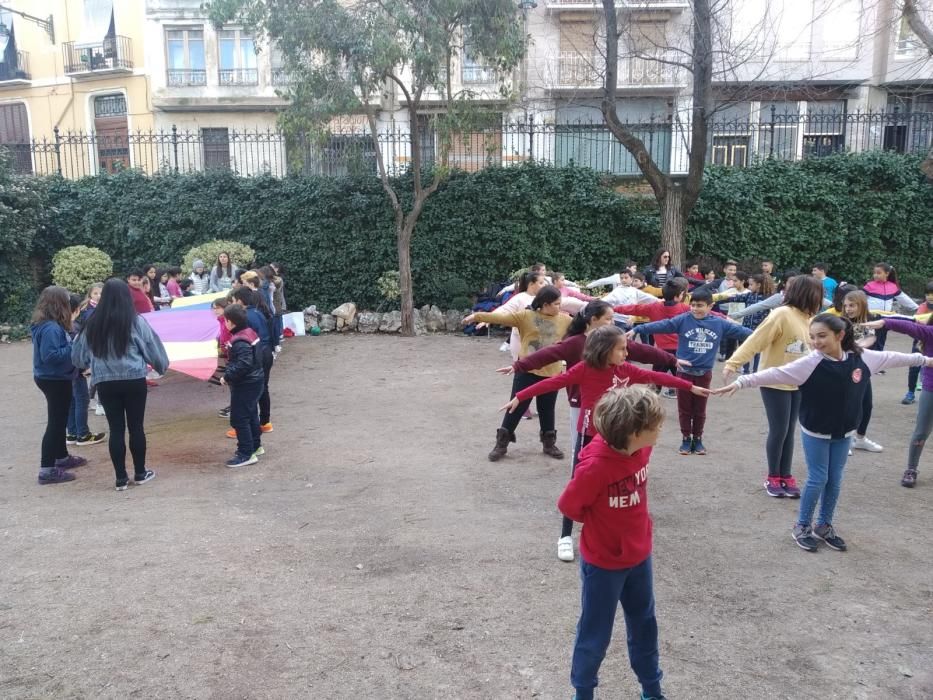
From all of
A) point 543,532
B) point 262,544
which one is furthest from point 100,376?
point 543,532

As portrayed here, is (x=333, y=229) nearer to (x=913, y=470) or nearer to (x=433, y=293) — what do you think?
(x=433, y=293)

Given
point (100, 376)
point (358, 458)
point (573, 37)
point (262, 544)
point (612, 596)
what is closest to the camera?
point (612, 596)

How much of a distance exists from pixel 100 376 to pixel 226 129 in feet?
77.2

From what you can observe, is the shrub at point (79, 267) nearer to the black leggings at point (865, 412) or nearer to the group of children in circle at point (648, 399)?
the group of children in circle at point (648, 399)

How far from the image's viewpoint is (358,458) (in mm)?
7570

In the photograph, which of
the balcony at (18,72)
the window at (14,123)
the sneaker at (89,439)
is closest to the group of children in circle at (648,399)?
the sneaker at (89,439)

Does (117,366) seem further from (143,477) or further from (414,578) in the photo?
(414,578)

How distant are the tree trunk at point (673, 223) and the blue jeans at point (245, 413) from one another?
10.1 metres

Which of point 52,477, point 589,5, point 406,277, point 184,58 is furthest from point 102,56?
point 52,477

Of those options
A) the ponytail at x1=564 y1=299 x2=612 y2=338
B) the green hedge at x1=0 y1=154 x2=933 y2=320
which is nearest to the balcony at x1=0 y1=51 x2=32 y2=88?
the green hedge at x1=0 y1=154 x2=933 y2=320

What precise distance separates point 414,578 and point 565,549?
0.97m

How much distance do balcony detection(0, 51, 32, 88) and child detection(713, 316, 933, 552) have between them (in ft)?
103

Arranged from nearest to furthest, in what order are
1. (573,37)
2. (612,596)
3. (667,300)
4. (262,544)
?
(612,596)
(262,544)
(667,300)
(573,37)

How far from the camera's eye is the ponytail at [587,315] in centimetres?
576
